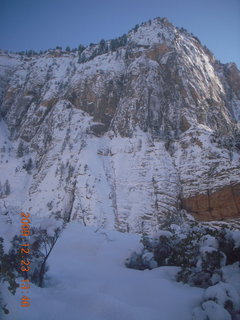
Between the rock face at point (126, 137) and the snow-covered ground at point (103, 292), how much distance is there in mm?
12803

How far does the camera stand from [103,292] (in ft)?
34.5

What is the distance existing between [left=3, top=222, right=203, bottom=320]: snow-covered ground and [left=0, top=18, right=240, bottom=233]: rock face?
1280 cm

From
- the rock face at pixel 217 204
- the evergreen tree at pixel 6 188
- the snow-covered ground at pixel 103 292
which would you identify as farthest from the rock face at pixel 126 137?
the snow-covered ground at pixel 103 292

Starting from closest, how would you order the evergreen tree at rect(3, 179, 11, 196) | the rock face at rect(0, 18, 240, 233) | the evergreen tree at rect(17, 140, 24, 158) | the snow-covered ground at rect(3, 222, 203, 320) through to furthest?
1. the snow-covered ground at rect(3, 222, 203, 320)
2. the rock face at rect(0, 18, 240, 233)
3. the evergreen tree at rect(3, 179, 11, 196)
4. the evergreen tree at rect(17, 140, 24, 158)

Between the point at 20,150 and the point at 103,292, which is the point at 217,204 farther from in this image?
the point at 20,150

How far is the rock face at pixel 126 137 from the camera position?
38.0 meters

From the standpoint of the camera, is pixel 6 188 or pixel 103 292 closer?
pixel 103 292

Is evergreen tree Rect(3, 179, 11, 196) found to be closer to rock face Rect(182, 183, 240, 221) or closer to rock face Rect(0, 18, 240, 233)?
rock face Rect(0, 18, 240, 233)

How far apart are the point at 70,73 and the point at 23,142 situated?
2462 cm

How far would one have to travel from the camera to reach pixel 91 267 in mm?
13703

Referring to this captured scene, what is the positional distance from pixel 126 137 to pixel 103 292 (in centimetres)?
3992

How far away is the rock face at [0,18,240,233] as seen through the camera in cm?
3800

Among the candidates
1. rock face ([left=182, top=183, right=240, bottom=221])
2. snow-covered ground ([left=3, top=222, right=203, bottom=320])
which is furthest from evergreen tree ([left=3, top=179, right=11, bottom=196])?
snow-covered ground ([left=3, top=222, right=203, bottom=320])

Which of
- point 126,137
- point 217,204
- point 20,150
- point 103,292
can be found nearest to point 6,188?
point 20,150
